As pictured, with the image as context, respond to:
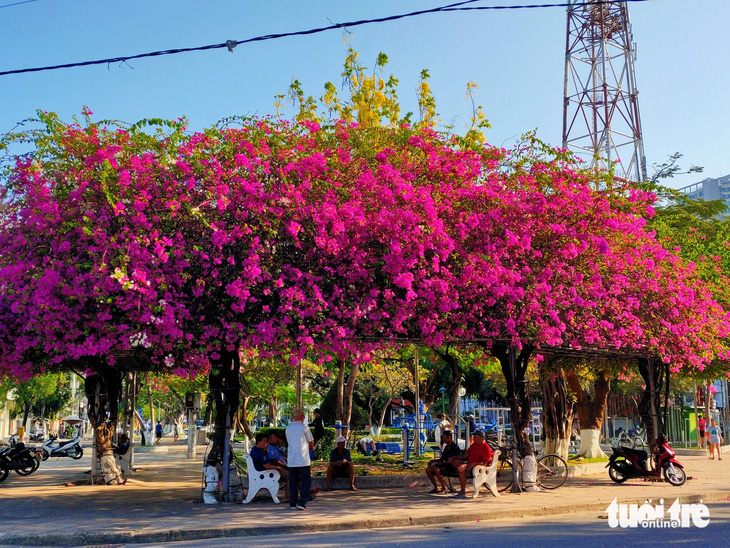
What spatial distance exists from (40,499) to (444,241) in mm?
9888

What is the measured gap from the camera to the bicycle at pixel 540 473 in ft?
51.8

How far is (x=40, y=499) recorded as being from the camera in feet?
49.9

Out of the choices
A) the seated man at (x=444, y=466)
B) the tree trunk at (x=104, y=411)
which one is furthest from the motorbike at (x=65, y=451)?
the seated man at (x=444, y=466)

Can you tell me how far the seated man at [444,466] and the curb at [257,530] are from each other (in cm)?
262

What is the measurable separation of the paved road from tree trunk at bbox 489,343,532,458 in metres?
4.06

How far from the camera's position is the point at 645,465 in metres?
17.0

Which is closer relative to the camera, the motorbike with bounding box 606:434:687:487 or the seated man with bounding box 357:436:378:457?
the motorbike with bounding box 606:434:687:487

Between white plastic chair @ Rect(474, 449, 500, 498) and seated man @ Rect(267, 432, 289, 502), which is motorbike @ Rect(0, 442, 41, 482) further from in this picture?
white plastic chair @ Rect(474, 449, 500, 498)

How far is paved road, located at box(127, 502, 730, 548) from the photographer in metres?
9.27

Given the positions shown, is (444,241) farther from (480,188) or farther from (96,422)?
(96,422)

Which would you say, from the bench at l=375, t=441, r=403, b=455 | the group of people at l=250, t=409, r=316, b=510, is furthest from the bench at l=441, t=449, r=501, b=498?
the bench at l=375, t=441, r=403, b=455

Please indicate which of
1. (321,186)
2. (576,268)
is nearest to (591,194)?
(576,268)

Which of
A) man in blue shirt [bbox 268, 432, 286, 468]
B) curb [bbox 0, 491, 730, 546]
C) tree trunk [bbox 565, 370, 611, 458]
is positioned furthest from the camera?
tree trunk [bbox 565, 370, 611, 458]

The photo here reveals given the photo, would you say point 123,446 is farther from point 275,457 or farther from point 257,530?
point 257,530
